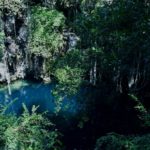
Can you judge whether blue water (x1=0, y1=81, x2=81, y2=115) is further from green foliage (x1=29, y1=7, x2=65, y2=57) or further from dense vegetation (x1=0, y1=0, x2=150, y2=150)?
dense vegetation (x1=0, y1=0, x2=150, y2=150)

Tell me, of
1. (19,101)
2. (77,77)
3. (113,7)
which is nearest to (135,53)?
(113,7)

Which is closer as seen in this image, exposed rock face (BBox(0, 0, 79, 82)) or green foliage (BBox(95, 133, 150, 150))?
green foliage (BBox(95, 133, 150, 150))

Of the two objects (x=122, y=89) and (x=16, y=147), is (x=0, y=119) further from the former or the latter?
(x=122, y=89)

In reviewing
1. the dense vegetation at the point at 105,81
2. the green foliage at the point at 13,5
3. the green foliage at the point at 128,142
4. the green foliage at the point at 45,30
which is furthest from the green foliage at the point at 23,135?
the green foliage at the point at 13,5

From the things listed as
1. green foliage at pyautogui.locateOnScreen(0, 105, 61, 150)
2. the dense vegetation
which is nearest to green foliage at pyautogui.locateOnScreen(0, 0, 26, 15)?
the dense vegetation

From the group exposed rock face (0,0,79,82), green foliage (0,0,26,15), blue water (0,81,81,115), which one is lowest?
blue water (0,81,81,115)
